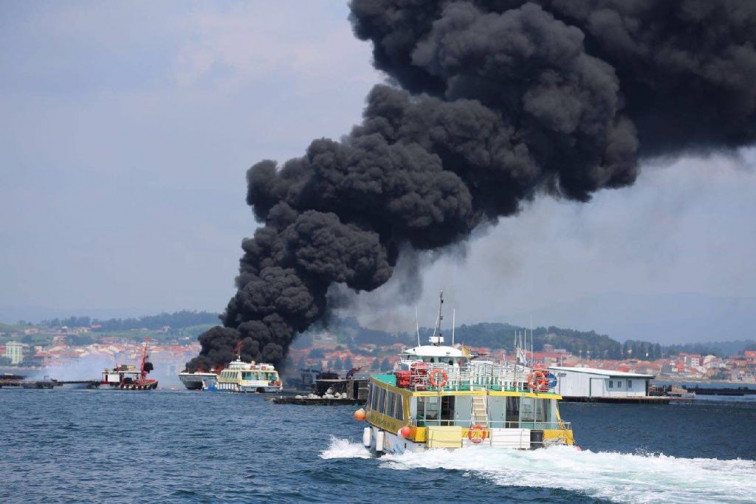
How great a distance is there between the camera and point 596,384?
108625mm

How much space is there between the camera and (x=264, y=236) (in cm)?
11219

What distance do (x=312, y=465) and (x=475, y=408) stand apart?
25.0 feet

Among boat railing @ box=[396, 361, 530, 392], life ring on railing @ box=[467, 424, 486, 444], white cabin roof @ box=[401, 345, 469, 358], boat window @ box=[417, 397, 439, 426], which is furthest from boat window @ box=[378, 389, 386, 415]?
life ring on railing @ box=[467, 424, 486, 444]

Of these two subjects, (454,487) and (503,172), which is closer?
(454,487)

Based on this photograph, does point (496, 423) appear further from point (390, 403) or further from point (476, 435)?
point (390, 403)

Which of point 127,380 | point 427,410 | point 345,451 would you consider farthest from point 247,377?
point 427,410

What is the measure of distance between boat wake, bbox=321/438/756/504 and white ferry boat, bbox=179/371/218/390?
246 feet

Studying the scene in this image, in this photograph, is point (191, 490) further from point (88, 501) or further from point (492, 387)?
point (492, 387)

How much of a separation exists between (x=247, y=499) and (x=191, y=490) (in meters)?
2.67

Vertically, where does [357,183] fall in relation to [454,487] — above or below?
above

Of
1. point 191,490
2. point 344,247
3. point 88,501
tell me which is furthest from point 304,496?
point 344,247

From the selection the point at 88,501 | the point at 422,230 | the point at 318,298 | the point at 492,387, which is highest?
the point at 422,230

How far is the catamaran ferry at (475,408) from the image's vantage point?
3653 centimetres

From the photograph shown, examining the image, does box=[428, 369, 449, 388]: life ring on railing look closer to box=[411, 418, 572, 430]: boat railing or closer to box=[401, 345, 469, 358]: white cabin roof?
box=[411, 418, 572, 430]: boat railing
